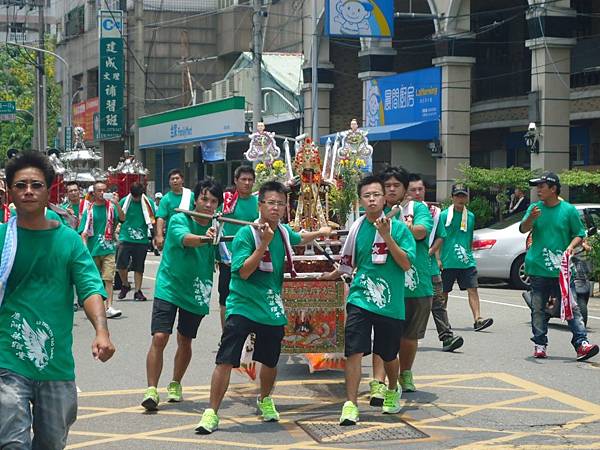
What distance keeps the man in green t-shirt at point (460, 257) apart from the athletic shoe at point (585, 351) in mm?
2191

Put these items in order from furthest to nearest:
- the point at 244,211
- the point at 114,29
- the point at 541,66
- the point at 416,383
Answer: the point at 114,29 < the point at 541,66 < the point at 244,211 < the point at 416,383

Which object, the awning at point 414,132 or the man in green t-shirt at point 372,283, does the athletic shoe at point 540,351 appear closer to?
the man in green t-shirt at point 372,283

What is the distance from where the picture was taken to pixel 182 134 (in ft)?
139

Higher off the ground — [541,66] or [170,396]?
[541,66]

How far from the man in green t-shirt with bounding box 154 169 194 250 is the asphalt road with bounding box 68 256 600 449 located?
1227 millimetres

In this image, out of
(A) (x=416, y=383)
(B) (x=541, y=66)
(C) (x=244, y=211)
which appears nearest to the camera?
(A) (x=416, y=383)

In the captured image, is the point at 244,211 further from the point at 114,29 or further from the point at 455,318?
the point at 114,29

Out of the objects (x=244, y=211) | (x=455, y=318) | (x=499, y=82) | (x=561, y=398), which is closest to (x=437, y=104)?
(x=499, y=82)

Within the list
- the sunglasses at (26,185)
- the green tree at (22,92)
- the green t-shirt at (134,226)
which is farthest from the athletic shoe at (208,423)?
the green tree at (22,92)

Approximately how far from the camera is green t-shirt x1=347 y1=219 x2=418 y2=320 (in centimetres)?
809

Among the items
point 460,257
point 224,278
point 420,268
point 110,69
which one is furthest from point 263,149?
point 110,69

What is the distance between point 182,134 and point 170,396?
33748mm

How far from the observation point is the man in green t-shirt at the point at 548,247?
1099cm

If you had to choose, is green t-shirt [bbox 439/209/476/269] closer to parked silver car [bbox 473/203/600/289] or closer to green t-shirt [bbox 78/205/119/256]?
green t-shirt [bbox 78/205/119/256]
